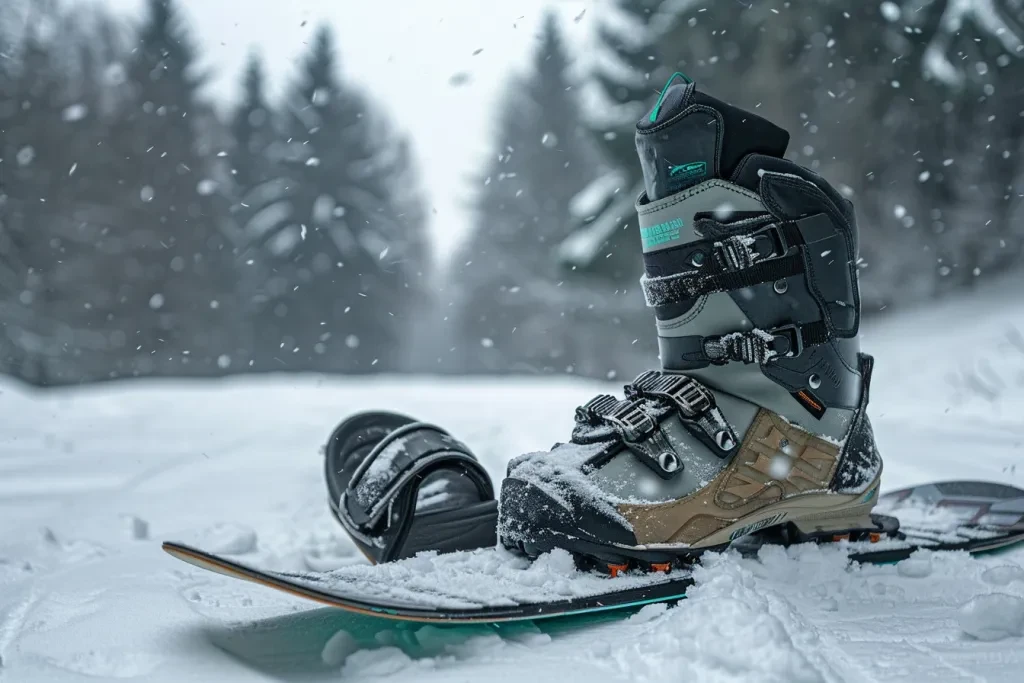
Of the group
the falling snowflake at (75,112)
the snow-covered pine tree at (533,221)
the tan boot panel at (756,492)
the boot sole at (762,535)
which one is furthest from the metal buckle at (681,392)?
the falling snowflake at (75,112)

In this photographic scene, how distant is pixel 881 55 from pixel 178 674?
8.65 meters

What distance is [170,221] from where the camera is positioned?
19.8m

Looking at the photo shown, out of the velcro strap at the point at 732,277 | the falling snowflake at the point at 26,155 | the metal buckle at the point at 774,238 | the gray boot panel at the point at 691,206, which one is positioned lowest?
the velcro strap at the point at 732,277

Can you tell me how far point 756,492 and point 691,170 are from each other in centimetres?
64

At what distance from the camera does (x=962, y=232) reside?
908cm

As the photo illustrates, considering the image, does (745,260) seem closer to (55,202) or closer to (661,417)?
(661,417)

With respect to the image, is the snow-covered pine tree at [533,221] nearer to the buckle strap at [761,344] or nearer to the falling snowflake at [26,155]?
the falling snowflake at [26,155]

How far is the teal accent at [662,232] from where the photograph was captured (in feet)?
4.81

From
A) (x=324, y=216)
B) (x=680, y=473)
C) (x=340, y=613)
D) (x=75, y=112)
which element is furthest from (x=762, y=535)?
(x=324, y=216)

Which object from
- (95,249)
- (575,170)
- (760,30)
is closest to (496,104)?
(575,170)

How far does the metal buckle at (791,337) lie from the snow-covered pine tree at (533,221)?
632 inches

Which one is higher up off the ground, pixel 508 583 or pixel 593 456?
pixel 593 456

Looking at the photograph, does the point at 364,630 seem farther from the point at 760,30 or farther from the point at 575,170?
the point at 575,170

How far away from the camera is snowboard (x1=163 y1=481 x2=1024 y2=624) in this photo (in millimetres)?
1078
